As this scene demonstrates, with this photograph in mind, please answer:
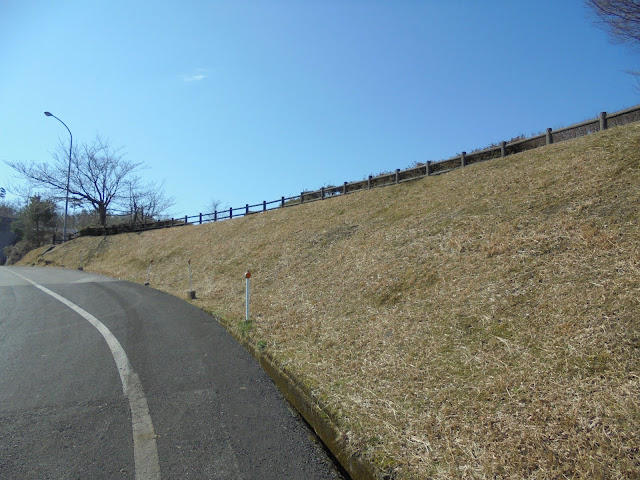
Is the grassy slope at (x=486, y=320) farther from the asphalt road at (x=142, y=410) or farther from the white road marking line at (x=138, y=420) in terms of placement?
the white road marking line at (x=138, y=420)

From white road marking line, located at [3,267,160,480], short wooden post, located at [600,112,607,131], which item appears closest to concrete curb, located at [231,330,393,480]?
white road marking line, located at [3,267,160,480]

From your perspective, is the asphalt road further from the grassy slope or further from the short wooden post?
the short wooden post

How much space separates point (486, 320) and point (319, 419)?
2.55 m

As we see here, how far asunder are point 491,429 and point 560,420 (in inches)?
20.9

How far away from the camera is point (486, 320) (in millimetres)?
5184

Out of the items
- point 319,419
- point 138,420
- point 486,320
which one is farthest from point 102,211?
point 486,320

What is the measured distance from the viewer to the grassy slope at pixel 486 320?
10.4ft

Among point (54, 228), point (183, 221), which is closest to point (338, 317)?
point (183, 221)

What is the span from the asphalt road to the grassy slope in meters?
0.62

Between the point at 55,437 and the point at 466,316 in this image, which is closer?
the point at 55,437

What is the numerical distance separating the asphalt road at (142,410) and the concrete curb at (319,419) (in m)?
0.13

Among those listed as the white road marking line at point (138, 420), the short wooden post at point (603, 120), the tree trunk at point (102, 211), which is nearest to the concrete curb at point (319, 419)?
the white road marking line at point (138, 420)

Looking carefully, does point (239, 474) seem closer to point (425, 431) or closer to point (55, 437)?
point (425, 431)

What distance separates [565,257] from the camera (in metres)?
5.89
